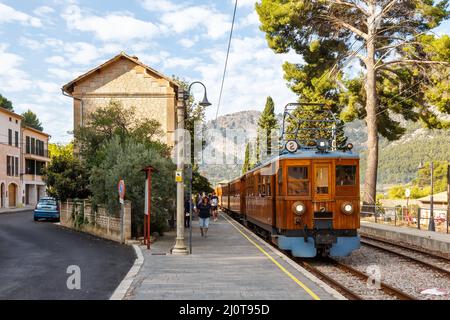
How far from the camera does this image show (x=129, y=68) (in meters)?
38.6

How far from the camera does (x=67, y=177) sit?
2756 cm

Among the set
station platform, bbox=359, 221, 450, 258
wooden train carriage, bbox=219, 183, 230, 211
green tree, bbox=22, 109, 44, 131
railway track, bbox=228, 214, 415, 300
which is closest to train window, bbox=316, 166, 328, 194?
railway track, bbox=228, 214, 415, 300

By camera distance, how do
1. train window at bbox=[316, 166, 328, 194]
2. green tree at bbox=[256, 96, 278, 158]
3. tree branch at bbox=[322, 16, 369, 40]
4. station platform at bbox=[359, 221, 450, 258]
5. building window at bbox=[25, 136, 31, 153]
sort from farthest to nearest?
green tree at bbox=[256, 96, 278, 158] < building window at bbox=[25, 136, 31, 153] < tree branch at bbox=[322, 16, 369, 40] < station platform at bbox=[359, 221, 450, 258] < train window at bbox=[316, 166, 328, 194]

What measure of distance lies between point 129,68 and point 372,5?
54.4ft

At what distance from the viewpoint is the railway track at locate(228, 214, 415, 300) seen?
9779 millimetres

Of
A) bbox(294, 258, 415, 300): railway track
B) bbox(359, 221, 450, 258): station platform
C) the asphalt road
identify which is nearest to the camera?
the asphalt road

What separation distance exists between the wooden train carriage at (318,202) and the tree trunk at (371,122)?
18888mm

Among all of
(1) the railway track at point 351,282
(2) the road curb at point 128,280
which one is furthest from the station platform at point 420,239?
(2) the road curb at point 128,280

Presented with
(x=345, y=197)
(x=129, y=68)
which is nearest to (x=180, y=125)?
(x=345, y=197)

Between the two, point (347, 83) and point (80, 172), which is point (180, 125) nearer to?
point (80, 172)

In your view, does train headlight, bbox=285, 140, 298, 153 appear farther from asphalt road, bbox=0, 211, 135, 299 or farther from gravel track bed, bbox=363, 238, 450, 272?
asphalt road, bbox=0, 211, 135, 299

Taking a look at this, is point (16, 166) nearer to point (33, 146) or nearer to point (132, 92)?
point (33, 146)

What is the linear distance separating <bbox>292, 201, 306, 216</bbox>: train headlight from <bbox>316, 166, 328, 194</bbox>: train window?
1.87 ft

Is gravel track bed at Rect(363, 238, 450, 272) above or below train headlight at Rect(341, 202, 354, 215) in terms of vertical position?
below
